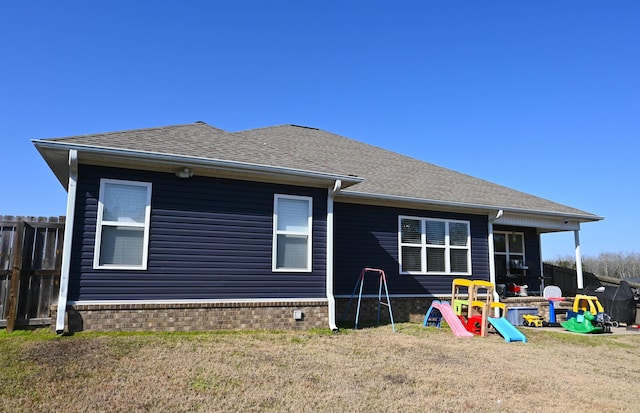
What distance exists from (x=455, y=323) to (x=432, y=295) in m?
1.84

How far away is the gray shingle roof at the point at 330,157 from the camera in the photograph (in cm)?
760

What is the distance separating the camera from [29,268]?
707cm

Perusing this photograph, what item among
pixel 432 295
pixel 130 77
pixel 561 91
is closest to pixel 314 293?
pixel 432 295

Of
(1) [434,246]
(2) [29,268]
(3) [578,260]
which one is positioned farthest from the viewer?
(3) [578,260]

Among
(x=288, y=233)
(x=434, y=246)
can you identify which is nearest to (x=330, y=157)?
(x=434, y=246)

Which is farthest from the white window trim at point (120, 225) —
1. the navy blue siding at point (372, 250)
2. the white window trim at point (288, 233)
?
the navy blue siding at point (372, 250)

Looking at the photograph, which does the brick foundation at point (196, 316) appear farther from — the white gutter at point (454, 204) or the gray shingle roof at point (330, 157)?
the white gutter at point (454, 204)

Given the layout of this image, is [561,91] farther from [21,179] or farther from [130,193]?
[21,179]

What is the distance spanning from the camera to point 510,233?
1396 cm

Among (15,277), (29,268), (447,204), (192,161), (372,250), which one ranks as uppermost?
(192,161)

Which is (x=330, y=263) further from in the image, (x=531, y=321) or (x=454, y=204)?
(x=531, y=321)

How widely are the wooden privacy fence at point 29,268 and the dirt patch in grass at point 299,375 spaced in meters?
0.76

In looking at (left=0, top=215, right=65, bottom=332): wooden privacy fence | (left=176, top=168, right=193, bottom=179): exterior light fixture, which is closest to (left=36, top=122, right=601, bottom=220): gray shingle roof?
(left=176, top=168, right=193, bottom=179): exterior light fixture

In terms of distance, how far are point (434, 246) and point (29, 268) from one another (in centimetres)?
852
